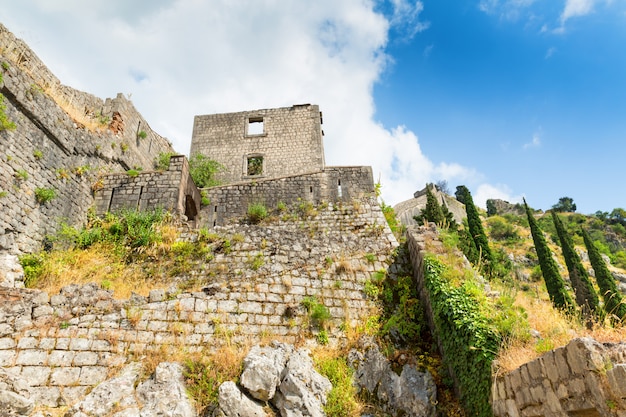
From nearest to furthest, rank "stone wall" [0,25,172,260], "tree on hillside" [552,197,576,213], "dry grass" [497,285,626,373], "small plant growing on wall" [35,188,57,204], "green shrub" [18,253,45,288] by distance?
"dry grass" [497,285,626,373]
"green shrub" [18,253,45,288]
"stone wall" [0,25,172,260]
"small plant growing on wall" [35,188,57,204]
"tree on hillside" [552,197,576,213]

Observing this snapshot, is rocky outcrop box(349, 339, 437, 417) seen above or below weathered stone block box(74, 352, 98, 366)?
below

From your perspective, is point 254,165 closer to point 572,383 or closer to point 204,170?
point 204,170

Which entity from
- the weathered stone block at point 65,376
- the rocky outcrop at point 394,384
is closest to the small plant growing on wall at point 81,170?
the weathered stone block at point 65,376

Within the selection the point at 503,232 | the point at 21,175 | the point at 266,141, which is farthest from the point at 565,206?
the point at 21,175

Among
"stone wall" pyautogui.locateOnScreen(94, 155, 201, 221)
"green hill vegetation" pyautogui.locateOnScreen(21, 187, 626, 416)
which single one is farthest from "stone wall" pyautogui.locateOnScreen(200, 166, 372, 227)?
"stone wall" pyautogui.locateOnScreen(94, 155, 201, 221)

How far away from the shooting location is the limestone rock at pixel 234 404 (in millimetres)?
5781

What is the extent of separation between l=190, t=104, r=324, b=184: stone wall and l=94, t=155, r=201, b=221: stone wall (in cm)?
500

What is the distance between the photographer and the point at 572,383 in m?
3.93

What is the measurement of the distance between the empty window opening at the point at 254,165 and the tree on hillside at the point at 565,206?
8218cm

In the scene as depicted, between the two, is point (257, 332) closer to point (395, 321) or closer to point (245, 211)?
point (395, 321)

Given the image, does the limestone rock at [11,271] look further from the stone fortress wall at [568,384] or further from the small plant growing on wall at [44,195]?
the stone fortress wall at [568,384]

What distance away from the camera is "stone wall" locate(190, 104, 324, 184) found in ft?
57.0

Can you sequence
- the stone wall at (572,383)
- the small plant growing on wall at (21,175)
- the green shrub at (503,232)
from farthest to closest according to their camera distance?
the green shrub at (503,232), the small plant growing on wall at (21,175), the stone wall at (572,383)

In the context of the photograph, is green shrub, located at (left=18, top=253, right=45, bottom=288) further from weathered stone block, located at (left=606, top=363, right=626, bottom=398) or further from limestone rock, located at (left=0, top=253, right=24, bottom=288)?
weathered stone block, located at (left=606, top=363, right=626, bottom=398)
